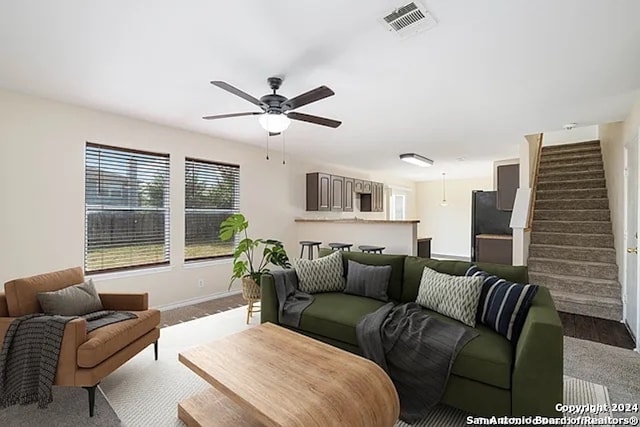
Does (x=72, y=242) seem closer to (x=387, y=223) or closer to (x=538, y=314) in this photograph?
(x=387, y=223)

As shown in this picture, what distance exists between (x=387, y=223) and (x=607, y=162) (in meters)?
3.74

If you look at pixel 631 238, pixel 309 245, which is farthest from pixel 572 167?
pixel 309 245

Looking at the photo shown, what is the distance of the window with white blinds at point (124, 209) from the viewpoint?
3814 millimetres

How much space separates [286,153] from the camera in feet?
20.1

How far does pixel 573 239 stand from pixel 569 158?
6.58ft

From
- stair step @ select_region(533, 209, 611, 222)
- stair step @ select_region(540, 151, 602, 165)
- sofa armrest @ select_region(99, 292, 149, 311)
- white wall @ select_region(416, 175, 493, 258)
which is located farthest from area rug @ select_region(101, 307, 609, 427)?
white wall @ select_region(416, 175, 493, 258)

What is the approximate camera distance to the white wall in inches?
377

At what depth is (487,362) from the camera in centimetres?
190

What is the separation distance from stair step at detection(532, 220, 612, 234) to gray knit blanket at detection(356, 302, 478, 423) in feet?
13.5

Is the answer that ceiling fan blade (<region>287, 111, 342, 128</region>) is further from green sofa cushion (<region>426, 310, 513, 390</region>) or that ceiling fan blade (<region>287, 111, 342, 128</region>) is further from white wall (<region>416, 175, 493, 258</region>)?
white wall (<region>416, 175, 493, 258</region>)

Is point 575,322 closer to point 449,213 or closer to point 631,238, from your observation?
point 631,238

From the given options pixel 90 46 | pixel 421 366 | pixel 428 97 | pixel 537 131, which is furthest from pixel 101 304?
pixel 537 131

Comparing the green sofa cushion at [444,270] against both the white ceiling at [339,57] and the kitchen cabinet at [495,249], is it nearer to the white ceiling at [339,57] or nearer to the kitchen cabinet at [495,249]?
the white ceiling at [339,57]

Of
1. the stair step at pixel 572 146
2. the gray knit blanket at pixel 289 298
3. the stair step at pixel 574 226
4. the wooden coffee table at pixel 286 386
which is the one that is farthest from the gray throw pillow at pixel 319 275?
the stair step at pixel 572 146
